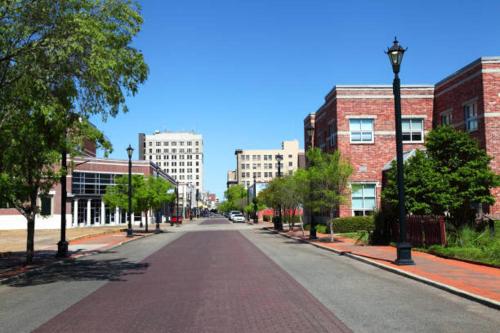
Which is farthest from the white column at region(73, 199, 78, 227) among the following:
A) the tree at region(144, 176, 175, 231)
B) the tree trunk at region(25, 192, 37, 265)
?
the tree trunk at region(25, 192, 37, 265)

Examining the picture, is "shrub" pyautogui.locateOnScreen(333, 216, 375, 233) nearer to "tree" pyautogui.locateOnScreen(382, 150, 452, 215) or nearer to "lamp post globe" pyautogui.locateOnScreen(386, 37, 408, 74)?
"tree" pyautogui.locateOnScreen(382, 150, 452, 215)

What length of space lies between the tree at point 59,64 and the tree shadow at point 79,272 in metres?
3.76

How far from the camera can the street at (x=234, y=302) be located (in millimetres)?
7922

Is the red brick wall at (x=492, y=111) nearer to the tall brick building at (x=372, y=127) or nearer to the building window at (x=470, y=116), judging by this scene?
the building window at (x=470, y=116)

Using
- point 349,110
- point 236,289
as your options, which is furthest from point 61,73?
point 349,110

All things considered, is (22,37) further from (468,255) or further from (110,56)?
(468,255)

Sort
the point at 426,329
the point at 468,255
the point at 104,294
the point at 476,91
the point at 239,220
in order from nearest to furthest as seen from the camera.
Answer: the point at 426,329
the point at 104,294
the point at 468,255
the point at 476,91
the point at 239,220

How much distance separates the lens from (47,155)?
16812 mm

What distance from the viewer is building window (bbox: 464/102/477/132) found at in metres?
29.5

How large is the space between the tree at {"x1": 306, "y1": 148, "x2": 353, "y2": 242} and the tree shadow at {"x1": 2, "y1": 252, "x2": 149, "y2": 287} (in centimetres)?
1135

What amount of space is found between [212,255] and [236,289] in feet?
31.1

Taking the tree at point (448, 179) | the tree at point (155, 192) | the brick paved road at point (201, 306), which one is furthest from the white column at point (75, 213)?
the brick paved road at point (201, 306)

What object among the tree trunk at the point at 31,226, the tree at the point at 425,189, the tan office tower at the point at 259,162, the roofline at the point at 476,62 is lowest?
the tree trunk at the point at 31,226

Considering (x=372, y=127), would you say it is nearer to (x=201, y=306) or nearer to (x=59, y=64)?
(x=59, y=64)
